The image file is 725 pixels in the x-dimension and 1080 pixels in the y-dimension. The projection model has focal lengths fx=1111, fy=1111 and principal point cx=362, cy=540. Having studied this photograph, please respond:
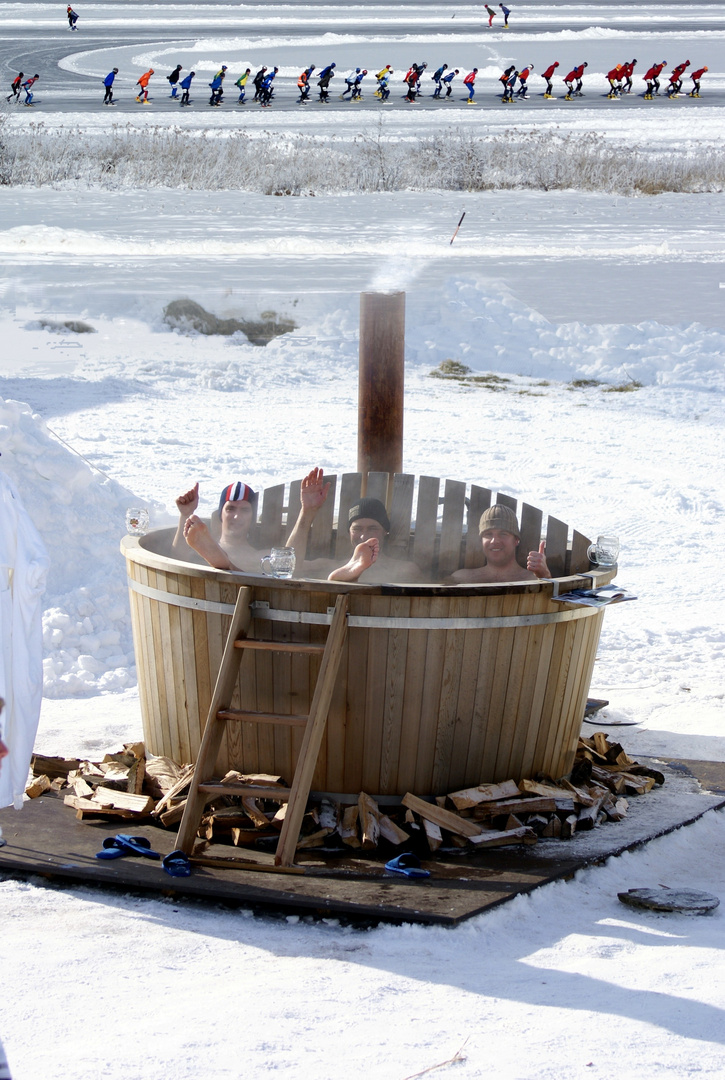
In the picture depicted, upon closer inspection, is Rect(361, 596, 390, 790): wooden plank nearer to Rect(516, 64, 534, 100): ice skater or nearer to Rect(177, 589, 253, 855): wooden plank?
Rect(177, 589, 253, 855): wooden plank

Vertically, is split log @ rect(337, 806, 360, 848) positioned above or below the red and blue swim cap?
below

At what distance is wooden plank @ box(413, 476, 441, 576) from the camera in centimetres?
543

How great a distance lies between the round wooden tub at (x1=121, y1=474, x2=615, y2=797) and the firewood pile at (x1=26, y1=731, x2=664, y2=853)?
0.10m

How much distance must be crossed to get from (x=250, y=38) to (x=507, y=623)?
2199 millimetres

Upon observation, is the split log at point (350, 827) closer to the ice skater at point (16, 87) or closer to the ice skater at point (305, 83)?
the ice skater at point (305, 83)

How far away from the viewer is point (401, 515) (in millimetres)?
5480

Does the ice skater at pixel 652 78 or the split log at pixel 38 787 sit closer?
the ice skater at pixel 652 78

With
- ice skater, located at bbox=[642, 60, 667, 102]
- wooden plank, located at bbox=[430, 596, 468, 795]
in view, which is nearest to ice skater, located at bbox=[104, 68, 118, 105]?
ice skater, located at bbox=[642, 60, 667, 102]

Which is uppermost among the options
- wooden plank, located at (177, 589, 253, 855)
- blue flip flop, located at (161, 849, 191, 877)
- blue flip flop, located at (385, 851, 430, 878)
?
wooden plank, located at (177, 589, 253, 855)

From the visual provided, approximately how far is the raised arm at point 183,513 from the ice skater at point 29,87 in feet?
5.92

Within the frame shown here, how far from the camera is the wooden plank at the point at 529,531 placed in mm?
5195

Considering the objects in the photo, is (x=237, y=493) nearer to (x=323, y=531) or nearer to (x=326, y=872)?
(x=323, y=531)

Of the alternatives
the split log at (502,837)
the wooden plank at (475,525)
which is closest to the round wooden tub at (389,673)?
the split log at (502,837)

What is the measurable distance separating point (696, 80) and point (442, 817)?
2648mm
